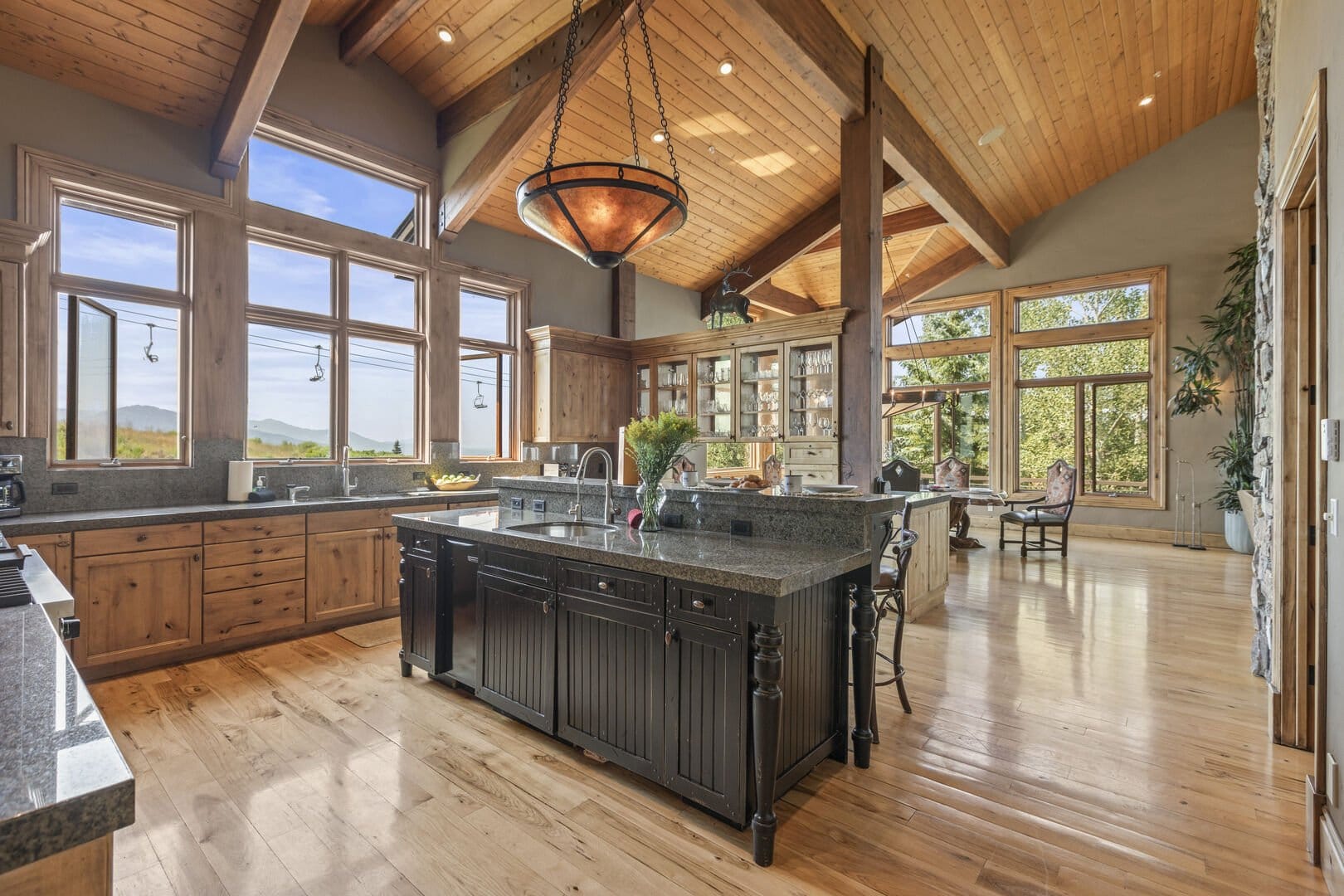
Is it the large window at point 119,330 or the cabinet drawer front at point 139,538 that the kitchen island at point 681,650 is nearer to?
the cabinet drawer front at point 139,538

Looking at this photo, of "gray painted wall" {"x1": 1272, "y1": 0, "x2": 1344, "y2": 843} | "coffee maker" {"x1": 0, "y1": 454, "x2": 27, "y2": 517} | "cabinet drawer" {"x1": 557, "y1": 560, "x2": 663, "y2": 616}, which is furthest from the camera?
"coffee maker" {"x1": 0, "y1": 454, "x2": 27, "y2": 517}

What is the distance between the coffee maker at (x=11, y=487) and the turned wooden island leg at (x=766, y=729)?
3960 millimetres

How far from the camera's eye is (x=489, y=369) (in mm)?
6539

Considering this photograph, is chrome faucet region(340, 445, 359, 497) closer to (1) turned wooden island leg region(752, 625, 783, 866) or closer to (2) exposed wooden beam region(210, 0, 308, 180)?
(2) exposed wooden beam region(210, 0, 308, 180)

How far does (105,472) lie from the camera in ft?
13.4

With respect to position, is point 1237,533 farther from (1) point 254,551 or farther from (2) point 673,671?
(1) point 254,551

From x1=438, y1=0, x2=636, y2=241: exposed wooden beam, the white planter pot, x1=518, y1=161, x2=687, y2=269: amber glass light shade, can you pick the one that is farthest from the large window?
the white planter pot

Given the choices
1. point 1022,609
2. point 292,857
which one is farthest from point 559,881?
point 1022,609

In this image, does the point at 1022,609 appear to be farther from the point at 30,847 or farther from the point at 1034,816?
the point at 30,847

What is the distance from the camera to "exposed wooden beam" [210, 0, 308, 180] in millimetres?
3758

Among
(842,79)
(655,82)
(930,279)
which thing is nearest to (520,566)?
(655,82)

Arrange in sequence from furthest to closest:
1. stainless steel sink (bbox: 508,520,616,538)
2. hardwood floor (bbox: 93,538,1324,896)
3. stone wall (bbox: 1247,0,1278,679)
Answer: stainless steel sink (bbox: 508,520,616,538), stone wall (bbox: 1247,0,1278,679), hardwood floor (bbox: 93,538,1324,896)

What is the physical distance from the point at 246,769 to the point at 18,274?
112 inches

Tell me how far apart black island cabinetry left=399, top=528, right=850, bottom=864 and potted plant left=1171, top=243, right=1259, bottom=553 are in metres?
7.51
